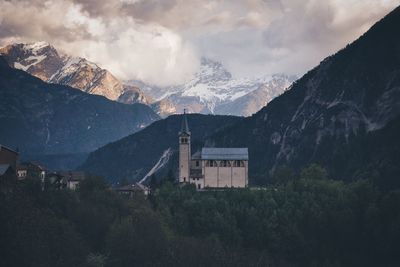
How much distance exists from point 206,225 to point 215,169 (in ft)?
92.1

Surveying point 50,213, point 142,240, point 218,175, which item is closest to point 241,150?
point 218,175

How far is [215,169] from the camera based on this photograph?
156 metres

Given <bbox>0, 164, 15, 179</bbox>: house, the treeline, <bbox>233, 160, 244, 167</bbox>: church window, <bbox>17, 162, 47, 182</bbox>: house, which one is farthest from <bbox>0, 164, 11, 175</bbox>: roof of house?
<bbox>233, 160, 244, 167</bbox>: church window

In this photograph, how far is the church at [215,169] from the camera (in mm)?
155000

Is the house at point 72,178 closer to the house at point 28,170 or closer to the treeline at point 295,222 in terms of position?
the house at point 28,170

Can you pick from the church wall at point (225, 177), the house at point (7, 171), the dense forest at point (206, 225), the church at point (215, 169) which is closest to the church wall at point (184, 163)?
the church at point (215, 169)

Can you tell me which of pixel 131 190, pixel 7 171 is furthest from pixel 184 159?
pixel 7 171

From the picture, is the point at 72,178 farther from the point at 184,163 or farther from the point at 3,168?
the point at 3,168

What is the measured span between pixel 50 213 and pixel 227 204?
4004 cm

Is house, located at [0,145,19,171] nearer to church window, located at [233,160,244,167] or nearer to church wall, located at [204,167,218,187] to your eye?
church wall, located at [204,167,218,187]

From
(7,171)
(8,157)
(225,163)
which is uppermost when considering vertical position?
(225,163)

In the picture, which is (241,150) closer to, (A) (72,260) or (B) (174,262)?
(B) (174,262)

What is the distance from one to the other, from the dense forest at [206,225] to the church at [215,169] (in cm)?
900

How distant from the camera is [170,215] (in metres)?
129
